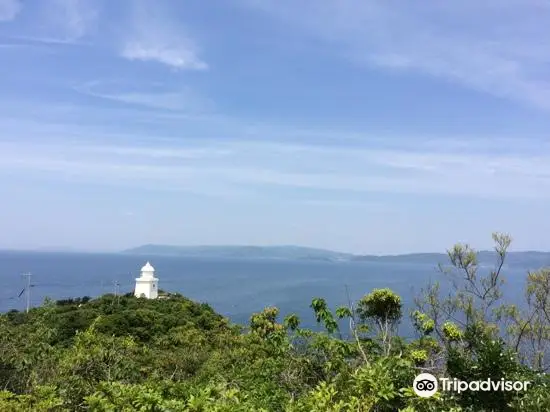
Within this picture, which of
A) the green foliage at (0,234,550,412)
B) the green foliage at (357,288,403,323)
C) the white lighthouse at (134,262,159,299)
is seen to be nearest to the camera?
the green foliage at (0,234,550,412)

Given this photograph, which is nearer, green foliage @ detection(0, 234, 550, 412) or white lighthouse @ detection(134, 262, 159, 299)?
green foliage @ detection(0, 234, 550, 412)

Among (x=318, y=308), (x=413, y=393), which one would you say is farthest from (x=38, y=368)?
(x=413, y=393)

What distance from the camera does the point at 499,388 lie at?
12.9 ft

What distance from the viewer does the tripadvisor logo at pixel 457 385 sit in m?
3.73

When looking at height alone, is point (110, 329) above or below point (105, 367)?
below

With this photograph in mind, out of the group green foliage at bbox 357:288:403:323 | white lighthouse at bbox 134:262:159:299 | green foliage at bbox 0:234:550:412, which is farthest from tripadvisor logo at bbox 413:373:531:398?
white lighthouse at bbox 134:262:159:299

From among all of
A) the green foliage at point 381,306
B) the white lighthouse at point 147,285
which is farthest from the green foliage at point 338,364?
the white lighthouse at point 147,285

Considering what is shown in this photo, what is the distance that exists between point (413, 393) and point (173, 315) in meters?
27.6

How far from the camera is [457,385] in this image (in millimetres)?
4055

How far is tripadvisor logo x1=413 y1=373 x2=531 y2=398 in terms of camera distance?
3.73 metres

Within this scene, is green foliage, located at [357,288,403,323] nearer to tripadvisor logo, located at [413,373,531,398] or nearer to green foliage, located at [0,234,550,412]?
green foliage, located at [0,234,550,412]

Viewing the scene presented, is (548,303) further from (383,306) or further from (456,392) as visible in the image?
(456,392)

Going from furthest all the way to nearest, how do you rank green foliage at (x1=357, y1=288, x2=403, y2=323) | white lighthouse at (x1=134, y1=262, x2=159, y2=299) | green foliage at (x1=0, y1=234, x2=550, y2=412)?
white lighthouse at (x1=134, y1=262, x2=159, y2=299)
green foliage at (x1=357, y1=288, x2=403, y2=323)
green foliage at (x1=0, y1=234, x2=550, y2=412)

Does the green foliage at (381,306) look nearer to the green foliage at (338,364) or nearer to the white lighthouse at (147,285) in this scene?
the green foliage at (338,364)
